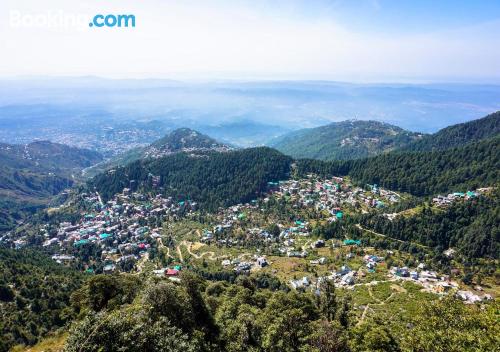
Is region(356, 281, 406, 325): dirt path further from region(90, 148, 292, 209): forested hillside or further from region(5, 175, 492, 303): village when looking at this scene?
region(90, 148, 292, 209): forested hillside

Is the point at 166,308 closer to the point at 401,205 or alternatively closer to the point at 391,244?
the point at 391,244

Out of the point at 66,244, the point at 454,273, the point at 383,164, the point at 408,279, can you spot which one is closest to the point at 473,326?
the point at 408,279

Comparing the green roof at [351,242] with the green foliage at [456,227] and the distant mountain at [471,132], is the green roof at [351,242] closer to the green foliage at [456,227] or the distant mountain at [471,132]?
the green foliage at [456,227]

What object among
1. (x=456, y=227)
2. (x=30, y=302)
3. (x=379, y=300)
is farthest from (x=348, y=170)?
(x=30, y=302)

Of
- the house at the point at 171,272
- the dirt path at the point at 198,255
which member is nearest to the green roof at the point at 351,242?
the dirt path at the point at 198,255

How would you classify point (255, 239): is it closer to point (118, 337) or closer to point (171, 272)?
point (171, 272)

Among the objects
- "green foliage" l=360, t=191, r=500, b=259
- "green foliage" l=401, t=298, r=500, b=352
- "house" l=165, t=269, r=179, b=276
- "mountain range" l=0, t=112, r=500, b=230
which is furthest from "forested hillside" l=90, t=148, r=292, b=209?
"green foliage" l=401, t=298, r=500, b=352
